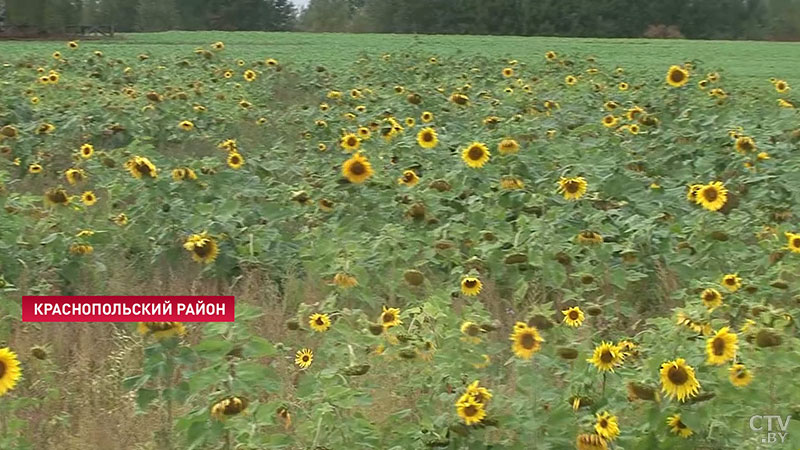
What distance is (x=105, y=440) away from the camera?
264 centimetres

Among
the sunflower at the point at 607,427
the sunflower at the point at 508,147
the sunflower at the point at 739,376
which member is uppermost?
the sunflower at the point at 508,147

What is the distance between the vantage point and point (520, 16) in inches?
1940

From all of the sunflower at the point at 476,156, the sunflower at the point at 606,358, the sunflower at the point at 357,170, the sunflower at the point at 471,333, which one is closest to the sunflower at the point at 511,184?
the sunflower at the point at 476,156

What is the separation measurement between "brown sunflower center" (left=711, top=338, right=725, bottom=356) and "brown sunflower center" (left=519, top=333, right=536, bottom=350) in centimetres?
42

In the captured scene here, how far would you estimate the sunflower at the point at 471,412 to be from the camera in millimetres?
2070

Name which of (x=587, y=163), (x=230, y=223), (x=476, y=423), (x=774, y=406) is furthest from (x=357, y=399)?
(x=587, y=163)

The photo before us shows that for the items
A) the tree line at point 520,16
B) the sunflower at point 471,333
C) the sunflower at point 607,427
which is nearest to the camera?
the sunflower at point 607,427

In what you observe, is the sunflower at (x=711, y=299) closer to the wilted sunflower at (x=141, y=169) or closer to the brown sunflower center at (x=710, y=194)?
the brown sunflower center at (x=710, y=194)

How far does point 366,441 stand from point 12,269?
2.00 meters

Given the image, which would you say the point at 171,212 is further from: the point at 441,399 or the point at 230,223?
the point at 441,399

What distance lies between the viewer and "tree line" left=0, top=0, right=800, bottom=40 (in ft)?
158

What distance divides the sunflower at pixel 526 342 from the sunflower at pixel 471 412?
0.26 meters

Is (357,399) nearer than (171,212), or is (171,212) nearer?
(357,399)

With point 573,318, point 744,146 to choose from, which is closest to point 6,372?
point 573,318
